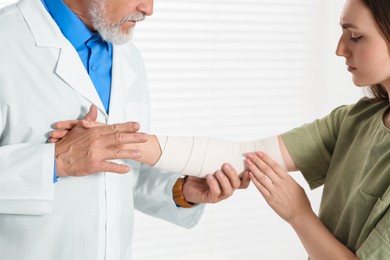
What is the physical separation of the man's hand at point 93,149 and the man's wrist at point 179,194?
0.43m

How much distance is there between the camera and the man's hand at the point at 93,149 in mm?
1401

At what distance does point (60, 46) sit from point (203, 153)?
479 millimetres

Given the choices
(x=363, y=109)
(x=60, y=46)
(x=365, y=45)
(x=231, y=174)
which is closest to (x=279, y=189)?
(x=231, y=174)

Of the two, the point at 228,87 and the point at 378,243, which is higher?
the point at 228,87

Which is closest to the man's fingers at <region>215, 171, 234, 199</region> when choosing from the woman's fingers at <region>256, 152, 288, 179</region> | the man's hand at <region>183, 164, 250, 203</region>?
the man's hand at <region>183, 164, 250, 203</region>

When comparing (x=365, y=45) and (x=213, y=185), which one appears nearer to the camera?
(x=365, y=45)

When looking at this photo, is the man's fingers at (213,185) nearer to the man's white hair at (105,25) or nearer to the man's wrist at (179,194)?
the man's wrist at (179,194)

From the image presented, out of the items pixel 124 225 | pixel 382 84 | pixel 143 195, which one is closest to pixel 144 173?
pixel 143 195

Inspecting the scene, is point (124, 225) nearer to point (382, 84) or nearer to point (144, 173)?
point (144, 173)

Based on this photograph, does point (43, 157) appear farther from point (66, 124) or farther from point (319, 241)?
point (319, 241)

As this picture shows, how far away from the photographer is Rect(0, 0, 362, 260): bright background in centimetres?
296

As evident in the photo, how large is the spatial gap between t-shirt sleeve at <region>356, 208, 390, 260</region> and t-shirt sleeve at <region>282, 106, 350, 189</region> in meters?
0.31

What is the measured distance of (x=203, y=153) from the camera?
1714mm

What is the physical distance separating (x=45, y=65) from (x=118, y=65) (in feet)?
0.80
